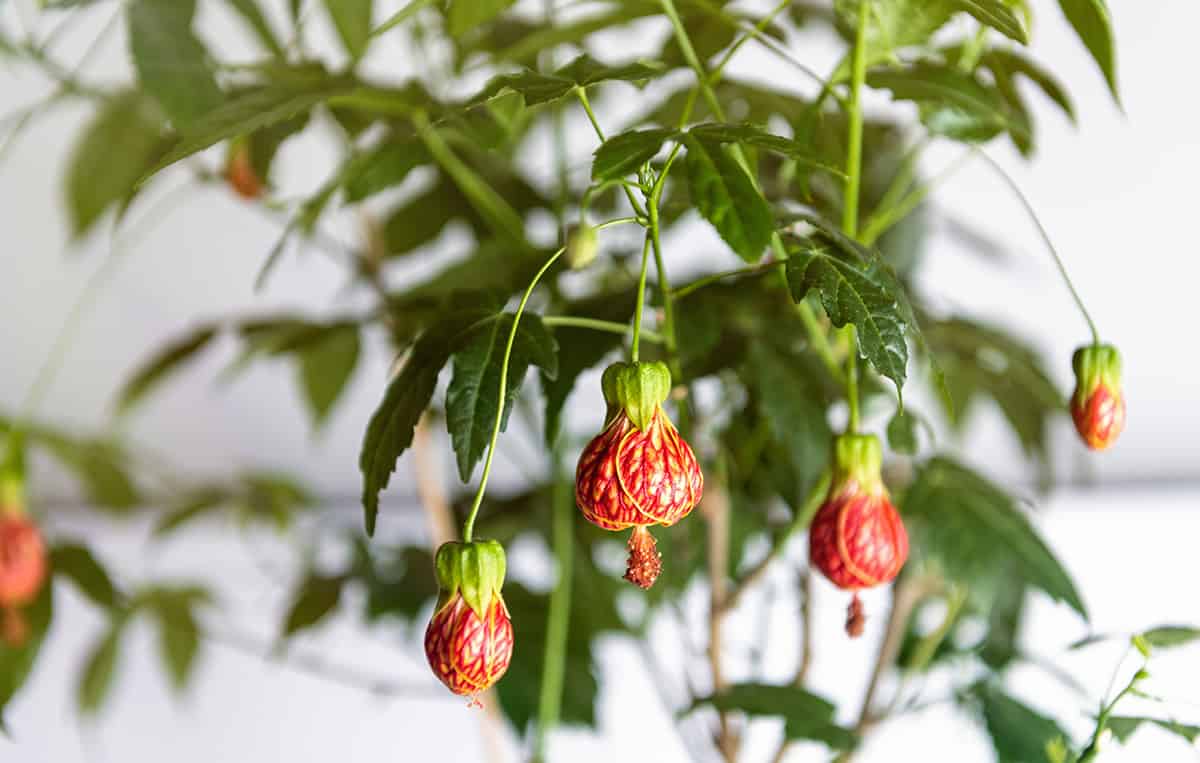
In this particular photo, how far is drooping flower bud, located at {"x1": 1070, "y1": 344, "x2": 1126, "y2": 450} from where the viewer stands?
37cm

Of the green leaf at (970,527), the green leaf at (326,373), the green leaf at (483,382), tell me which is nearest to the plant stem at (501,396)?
the green leaf at (483,382)

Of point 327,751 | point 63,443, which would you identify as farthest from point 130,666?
point 63,443

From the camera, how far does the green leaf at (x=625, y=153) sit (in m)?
A: 0.27

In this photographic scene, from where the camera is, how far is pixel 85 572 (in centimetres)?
60

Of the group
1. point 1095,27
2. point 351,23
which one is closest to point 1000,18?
point 1095,27

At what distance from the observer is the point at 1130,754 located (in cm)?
65

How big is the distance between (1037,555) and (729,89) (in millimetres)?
218

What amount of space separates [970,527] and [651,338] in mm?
187

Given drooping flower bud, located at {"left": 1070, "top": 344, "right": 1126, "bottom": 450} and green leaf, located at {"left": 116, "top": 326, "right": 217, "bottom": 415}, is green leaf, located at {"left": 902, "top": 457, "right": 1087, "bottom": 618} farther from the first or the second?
green leaf, located at {"left": 116, "top": 326, "right": 217, "bottom": 415}

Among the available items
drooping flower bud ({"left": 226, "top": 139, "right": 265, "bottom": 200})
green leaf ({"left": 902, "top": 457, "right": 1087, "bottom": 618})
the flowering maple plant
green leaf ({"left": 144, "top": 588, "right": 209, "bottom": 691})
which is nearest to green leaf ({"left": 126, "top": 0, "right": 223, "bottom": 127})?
the flowering maple plant

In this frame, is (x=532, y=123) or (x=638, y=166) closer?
(x=638, y=166)

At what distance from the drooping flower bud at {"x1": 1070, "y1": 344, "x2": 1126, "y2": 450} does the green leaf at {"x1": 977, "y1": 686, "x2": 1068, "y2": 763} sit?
6.8 inches

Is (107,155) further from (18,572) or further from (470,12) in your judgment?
(470,12)

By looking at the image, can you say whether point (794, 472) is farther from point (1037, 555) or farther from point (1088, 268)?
point (1088, 268)
